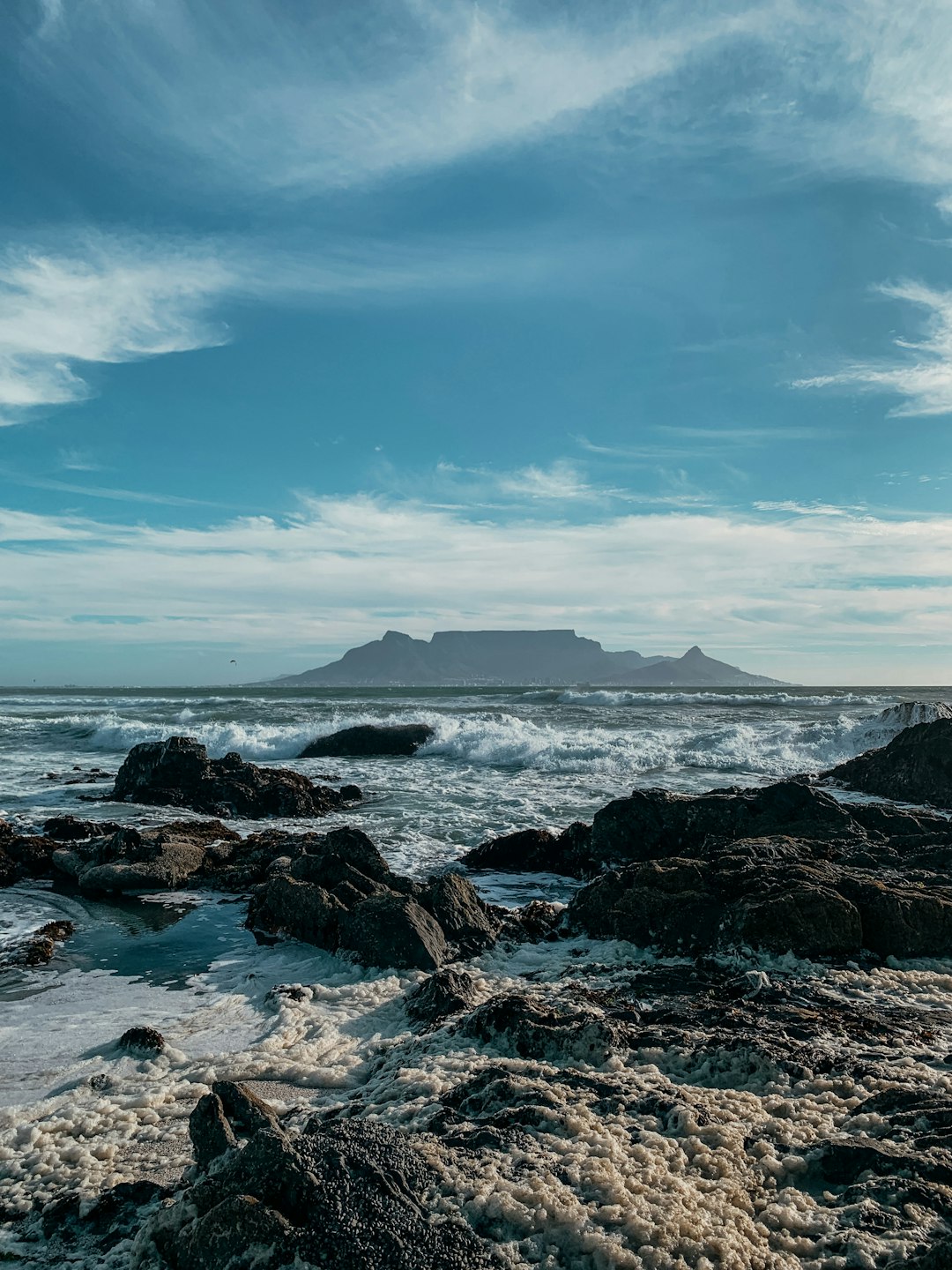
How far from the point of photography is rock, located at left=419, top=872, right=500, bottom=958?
24.7 feet

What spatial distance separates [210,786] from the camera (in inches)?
657

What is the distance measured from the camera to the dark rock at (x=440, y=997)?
577 cm

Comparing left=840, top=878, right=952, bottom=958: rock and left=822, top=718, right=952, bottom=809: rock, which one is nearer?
left=840, top=878, right=952, bottom=958: rock

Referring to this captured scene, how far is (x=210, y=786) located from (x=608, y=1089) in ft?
45.7

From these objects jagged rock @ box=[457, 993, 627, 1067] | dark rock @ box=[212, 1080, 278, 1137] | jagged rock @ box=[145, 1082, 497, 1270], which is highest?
jagged rock @ box=[145, 1082, 497, 1270]

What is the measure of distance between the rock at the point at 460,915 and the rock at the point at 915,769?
10842 mm

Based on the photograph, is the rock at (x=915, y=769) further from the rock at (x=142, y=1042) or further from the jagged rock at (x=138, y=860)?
the rock at (x=142, y=1042)

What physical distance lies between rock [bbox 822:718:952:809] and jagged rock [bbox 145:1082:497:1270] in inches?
570

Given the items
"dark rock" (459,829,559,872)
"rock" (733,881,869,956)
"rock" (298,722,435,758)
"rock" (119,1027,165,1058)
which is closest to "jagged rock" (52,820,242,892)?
"dark rock" (459,829,559,872)

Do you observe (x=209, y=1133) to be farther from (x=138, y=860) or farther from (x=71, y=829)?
(x=71, y=829)

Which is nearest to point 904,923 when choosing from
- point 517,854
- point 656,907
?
point 656,907

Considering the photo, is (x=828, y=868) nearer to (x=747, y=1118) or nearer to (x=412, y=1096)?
(x=747, y=1118)

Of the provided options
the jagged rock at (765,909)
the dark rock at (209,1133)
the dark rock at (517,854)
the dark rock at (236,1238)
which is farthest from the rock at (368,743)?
the dark rock at (236,1238)

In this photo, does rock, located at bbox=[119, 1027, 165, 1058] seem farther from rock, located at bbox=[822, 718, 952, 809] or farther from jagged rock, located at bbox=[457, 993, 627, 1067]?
rock, located at bbox=[822, 718, 952, 809]
